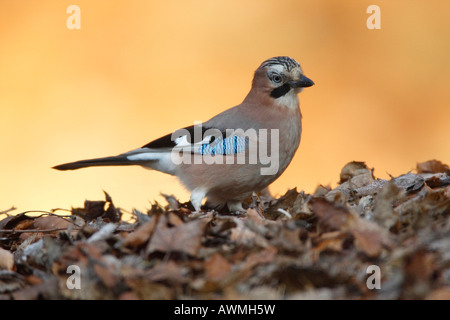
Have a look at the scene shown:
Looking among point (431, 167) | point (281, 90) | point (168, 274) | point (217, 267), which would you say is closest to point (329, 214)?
point (217, 267)

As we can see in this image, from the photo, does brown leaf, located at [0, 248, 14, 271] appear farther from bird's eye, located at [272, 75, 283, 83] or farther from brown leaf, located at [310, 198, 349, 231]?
bird's eye, located at [272, 75, 283, 83]

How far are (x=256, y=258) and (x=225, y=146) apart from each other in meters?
2.31

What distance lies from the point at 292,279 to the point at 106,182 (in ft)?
18.0

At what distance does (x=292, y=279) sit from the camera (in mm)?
2811

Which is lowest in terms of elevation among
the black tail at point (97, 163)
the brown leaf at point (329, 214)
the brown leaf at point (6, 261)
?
the brown leaf at point (6, 261)

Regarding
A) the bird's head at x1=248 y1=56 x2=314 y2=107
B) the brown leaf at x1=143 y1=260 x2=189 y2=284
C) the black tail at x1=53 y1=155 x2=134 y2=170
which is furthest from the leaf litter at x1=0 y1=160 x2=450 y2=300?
the bird's head at x1=248 y1=56 x2=314 y2=107

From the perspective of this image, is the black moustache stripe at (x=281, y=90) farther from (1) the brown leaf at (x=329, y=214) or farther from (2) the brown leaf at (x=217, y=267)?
(2) the brown leaf at (x=217, y=267)

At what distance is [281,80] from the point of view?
5387 millimetres

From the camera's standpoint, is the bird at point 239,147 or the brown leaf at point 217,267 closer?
the brown leaf at point 217,267

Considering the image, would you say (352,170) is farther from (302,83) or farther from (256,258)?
(256,258)

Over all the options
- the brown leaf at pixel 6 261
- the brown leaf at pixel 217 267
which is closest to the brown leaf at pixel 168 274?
the brown leaf at pixel 217 267

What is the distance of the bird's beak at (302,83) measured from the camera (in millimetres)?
5184
